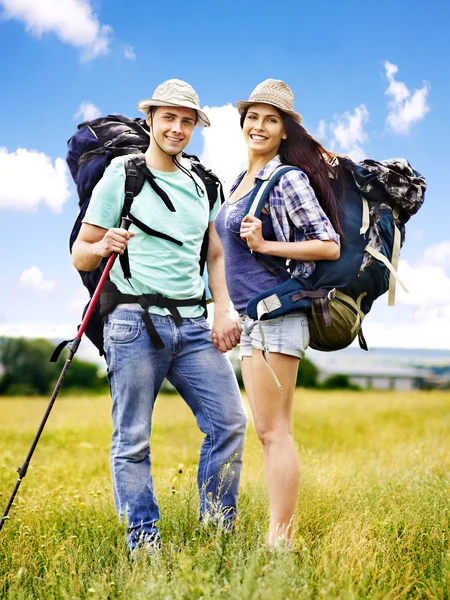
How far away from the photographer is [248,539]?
451cm

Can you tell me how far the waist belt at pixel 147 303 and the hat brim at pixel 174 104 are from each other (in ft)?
3.90

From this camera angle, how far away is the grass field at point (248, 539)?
3568mm

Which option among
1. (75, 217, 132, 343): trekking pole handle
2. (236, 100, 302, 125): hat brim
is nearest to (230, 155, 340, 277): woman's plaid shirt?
(236, 100, 302, 125): hat brim

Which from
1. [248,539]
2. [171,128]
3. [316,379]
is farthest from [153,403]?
[316,379]

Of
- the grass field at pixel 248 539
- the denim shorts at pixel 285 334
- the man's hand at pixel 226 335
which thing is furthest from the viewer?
the man's hand at pixel 226 335

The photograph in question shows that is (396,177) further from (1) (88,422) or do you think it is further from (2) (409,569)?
(1) (88,422)

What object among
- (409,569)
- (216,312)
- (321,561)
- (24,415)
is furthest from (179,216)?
(24,415)

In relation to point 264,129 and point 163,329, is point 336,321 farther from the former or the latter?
point 264,129

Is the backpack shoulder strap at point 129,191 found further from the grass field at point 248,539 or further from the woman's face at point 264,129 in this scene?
the grass field at point 248,539

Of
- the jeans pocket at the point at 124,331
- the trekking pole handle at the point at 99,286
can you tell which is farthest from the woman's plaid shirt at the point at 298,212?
the jeans pocket at the point at 124,331

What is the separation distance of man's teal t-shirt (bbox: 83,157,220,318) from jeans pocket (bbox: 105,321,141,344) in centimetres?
15

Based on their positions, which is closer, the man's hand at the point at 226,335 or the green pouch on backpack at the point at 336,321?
the green pouch on backpack at the point at 336,321

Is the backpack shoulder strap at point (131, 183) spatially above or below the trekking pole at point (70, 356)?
above

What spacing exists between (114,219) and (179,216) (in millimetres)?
420
